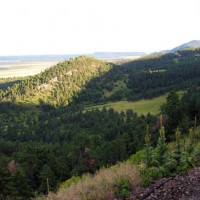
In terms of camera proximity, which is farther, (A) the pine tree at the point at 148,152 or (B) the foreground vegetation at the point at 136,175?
(A) the pine tree at the point at 148,152

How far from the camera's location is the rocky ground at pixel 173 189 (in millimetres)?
10983

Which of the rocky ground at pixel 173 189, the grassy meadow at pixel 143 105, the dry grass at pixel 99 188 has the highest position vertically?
the rocky ground at pixel 173 189

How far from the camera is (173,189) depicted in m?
11.5

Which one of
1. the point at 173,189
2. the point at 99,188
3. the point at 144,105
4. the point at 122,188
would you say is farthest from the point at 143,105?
the point at 173,189

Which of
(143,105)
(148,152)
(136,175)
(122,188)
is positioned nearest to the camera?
(122,188)

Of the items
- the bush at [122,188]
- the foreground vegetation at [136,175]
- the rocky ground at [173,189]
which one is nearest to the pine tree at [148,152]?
the foreground vegetation at [136,175]

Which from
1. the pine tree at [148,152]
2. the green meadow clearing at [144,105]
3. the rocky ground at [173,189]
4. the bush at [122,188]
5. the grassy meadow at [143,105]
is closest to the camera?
the rocky ground at [173,189]

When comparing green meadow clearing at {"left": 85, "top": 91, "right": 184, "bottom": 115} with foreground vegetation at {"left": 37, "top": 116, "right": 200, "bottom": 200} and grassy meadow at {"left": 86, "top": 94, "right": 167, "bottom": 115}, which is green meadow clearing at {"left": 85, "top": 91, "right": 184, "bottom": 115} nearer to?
grassy meadow at {"left": 86, "top": 94, "right": 167, "bottom": 115}

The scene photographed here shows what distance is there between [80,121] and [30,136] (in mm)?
32640

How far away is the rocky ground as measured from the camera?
10983mm

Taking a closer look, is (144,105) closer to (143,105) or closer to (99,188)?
(143,105)

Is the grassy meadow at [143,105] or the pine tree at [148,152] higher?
the pine tree at [148,152]

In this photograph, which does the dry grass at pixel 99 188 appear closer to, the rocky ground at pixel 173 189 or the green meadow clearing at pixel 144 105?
the rocky ground at pixel 173 189

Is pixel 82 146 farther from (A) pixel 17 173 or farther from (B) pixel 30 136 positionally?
(B) pixel 30 136
